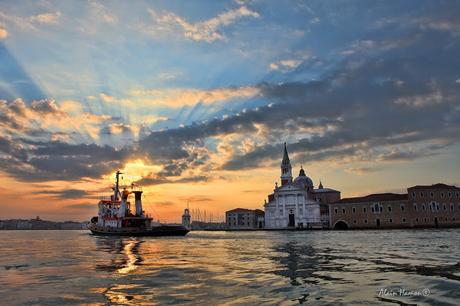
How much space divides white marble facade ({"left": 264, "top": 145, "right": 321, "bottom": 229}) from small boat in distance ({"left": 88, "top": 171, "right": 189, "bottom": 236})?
59.8 m

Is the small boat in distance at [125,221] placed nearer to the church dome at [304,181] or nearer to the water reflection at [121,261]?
the water reflection at [121,261]

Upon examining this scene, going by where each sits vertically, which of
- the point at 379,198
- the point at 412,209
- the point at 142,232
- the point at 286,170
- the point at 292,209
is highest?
the point at 286,170

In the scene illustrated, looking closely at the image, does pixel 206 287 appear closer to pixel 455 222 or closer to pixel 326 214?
pixel 455 222

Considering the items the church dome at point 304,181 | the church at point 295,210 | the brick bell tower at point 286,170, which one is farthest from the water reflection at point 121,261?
the church dome at point 304,181

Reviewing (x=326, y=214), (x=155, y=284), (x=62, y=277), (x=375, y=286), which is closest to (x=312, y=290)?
(x=375, y=286)

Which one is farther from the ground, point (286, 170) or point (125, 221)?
point (286, 170)

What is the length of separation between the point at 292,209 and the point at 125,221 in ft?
237

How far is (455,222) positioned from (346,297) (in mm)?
119842

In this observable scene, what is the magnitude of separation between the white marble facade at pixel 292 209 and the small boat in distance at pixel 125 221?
5981cm

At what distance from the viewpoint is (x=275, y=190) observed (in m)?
142

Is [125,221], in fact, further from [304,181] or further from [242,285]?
[304,181]

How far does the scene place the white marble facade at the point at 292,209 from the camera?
13675 centimetres

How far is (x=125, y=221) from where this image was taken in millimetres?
81625

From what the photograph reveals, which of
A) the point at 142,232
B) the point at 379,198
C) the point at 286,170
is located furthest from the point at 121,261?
the point at 286,170
